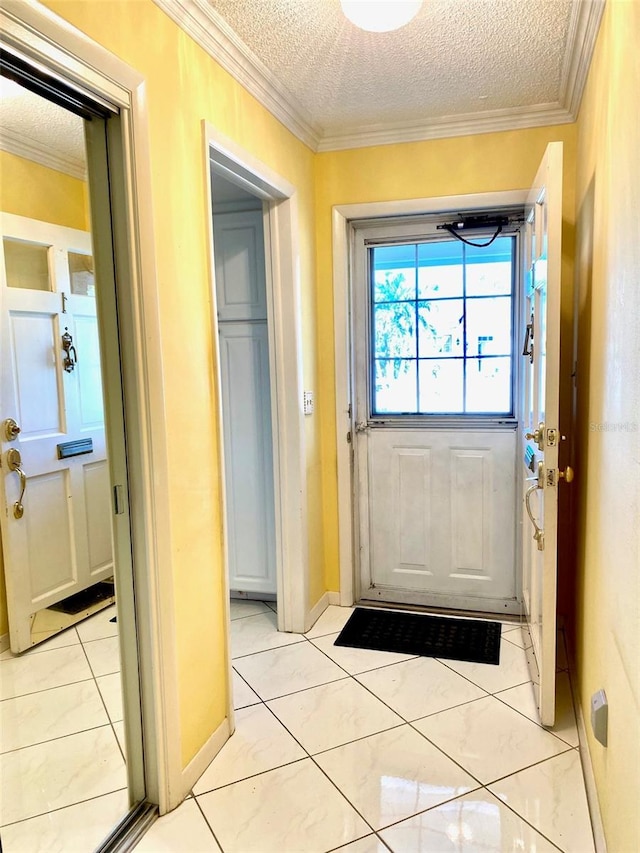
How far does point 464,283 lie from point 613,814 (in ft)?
7.44

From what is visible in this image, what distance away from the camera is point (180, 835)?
5.33 ft

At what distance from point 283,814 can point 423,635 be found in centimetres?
124

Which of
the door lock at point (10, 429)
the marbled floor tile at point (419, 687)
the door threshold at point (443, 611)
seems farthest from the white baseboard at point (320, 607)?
the door lock at point (10, 429)

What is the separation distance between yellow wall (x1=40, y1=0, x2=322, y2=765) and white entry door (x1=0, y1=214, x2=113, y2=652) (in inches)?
8.5

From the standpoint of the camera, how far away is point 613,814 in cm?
138

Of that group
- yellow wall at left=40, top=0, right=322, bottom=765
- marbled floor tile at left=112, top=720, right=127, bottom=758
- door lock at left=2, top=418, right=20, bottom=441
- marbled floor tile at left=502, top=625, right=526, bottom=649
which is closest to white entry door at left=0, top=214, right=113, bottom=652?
door lock at left=2, top=418, right=20, bottom=441

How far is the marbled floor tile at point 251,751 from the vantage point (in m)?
1.86

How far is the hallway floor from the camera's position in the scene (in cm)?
161

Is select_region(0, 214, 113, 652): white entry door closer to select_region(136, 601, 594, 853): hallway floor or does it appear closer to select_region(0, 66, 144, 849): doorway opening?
select_region(0, 66, 144, 849): doorway opening

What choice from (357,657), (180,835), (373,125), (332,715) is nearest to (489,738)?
(332,715)

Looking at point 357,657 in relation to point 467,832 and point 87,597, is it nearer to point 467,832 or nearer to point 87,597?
point 467,832

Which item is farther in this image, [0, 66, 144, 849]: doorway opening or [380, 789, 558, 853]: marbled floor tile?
[380, 789, 558, 853]: marbled floor tile

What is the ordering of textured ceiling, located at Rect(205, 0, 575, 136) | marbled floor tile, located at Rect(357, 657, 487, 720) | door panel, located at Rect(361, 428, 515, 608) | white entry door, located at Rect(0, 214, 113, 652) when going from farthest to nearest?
door panel, located at Rect(361, 428, 515, 608), marbled floor tile, located at Rect(357, 657, 487, 720), textured ceiling, located at Rect(205, 0, 575, 136), white entry door, located at Rect(0, 214, 113, 652)

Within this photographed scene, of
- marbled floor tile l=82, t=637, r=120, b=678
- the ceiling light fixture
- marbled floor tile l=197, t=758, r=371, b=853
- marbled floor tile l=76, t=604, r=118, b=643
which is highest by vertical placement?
the ceiling light fixture
